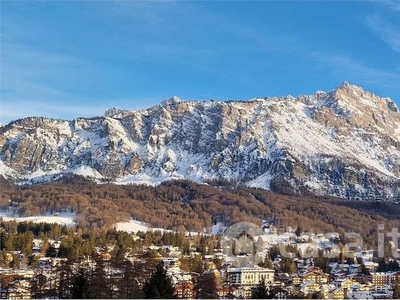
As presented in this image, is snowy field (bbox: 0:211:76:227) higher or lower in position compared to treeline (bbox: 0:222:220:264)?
higher

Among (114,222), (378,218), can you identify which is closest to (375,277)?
(114,222)

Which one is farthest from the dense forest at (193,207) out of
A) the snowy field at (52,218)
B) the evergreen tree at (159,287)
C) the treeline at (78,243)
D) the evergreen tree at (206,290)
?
the evergreen tree at (159,287)

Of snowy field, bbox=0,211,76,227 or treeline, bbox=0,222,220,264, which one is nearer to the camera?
treeline, bbox=0,222,220,264

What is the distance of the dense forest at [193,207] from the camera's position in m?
143

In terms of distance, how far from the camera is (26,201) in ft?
501

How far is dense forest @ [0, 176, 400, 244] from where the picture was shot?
469 ft

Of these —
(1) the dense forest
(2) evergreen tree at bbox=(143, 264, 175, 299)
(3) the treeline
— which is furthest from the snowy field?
(2) evergreen tree at bbox=(143, 264, 175, 299)

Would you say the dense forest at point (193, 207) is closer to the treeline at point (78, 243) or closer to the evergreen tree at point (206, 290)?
the treeline at point (78, 243)

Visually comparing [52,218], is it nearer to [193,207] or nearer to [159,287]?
[193,207]

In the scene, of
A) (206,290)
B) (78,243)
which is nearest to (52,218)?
(78,243)

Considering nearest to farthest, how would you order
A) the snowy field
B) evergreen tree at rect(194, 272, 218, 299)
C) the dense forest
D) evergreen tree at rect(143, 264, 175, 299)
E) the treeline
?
evergreen tree at rect(143, 264, 175, 299) < evergreen tree at rect(194, 272, 218, 299) < the treeline < the snowy field < the dense forest

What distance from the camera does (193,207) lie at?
162m

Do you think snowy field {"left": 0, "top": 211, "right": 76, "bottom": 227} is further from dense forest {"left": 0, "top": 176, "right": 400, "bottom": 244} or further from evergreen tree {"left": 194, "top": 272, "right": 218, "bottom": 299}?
evergreen tree {"left": 194, "top": 272, "right": 218, "bottom": 299}

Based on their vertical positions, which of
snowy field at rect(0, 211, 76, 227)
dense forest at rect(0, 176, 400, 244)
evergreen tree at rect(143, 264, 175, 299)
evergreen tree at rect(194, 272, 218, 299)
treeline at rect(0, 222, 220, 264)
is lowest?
evergreen tree at rect(194, 272, 218, 299)
